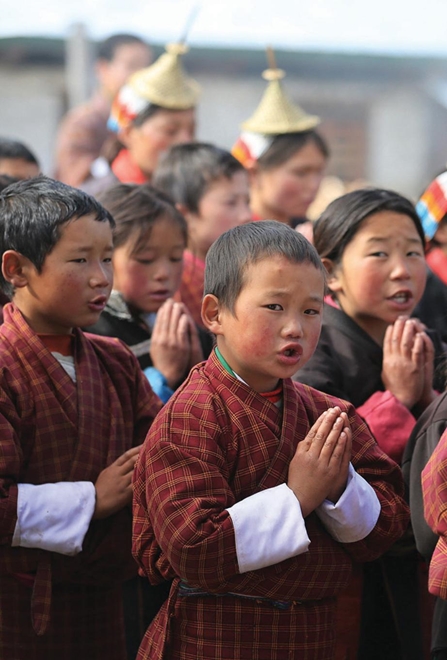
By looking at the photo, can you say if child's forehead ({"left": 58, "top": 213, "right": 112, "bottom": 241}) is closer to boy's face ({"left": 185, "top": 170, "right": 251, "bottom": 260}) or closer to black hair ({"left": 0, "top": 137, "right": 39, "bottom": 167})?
boy's face ({"left": 185, "top": 170, "right": 251, "bottom": 260})

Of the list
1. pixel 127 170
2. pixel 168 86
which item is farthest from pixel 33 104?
pixel 127 170

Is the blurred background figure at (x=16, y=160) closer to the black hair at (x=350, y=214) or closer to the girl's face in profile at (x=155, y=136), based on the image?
the girl's face in profile at (x=155, y=136)

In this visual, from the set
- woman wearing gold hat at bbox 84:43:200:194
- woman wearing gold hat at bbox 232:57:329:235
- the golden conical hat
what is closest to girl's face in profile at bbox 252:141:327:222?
woman wearing gold hat at bbox 232:57:329:235

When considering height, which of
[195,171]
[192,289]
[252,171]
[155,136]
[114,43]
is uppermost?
[114,43]

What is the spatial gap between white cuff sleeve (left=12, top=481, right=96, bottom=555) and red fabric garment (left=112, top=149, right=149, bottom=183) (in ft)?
9.35

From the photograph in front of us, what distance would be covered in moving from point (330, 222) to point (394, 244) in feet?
0.73

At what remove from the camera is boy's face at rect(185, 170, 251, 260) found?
4.16 m

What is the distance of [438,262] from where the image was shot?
162 inches

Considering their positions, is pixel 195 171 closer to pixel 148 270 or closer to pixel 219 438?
pixel 148 270

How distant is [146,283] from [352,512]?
144cm

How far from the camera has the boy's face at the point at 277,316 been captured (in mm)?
2166

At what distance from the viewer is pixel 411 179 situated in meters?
11.3

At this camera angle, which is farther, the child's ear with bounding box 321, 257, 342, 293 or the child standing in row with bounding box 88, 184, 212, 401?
the child standing in row with bounding box 88, 184, 212, 401

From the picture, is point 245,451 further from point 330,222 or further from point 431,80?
point 431,80
